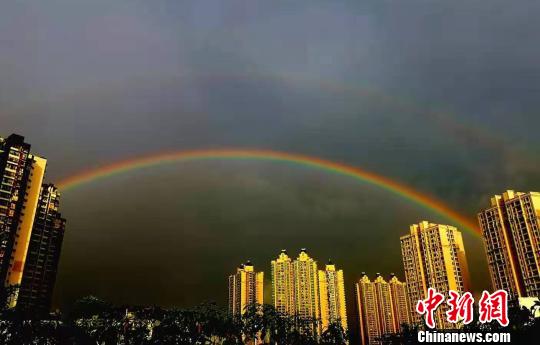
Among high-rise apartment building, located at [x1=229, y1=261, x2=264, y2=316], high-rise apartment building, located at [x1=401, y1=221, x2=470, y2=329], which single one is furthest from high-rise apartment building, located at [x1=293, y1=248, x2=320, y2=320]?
high-rise apartment building, located at [x1=401, y1=221, x2=470, y2=329]

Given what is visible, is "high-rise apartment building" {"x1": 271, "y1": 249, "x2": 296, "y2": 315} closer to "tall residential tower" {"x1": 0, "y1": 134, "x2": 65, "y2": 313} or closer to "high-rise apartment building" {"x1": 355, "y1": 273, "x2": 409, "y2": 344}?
"high-rise apartment building" {"x1": 355, "y1": 273, "x2": 409, "y2": 344}

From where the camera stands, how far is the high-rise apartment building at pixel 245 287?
372ft

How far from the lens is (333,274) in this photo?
121 metres

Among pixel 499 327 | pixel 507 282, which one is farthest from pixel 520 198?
pixel 499 327

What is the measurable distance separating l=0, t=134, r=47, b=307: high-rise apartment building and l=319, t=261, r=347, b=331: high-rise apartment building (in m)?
73.0

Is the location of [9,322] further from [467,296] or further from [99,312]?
[99,312]

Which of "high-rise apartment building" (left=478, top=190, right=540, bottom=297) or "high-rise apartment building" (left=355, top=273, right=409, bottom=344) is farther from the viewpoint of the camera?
"high-rise apartment building" (left=355, top=273, right=409, bottom=344)

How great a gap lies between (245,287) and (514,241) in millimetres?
64084

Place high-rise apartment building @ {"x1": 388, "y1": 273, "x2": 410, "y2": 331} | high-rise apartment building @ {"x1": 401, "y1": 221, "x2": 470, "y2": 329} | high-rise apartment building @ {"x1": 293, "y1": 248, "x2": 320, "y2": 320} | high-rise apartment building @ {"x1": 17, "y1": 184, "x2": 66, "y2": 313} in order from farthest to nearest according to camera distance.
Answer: high-rise apartment building @ {"x1": 388, "y1": 273, "x2": 410, "y2": 331} → high-rise apartment building @ {"x1": 293, "y1": 248, "x2": 320, "y2": 320} → high-rise apartment building @ {"x1": 401, "y1": 221, "x2": 470, "y2": 329} → high-rise apartment building @ {"x1": 17, "y1": 184, "x2": 66, "y2": 313}

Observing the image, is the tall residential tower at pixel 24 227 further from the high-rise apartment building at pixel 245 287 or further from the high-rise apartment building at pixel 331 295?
the high-rise apartment building at pixel 331 295

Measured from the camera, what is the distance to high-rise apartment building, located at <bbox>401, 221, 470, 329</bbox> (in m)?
85.4

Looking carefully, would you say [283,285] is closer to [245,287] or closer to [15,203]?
[245,287]

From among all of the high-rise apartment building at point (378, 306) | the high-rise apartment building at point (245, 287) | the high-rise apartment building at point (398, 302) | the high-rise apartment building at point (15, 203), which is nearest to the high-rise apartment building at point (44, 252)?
the high-rise apartment building at point (15, 203)

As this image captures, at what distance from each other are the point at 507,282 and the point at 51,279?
81.1m
